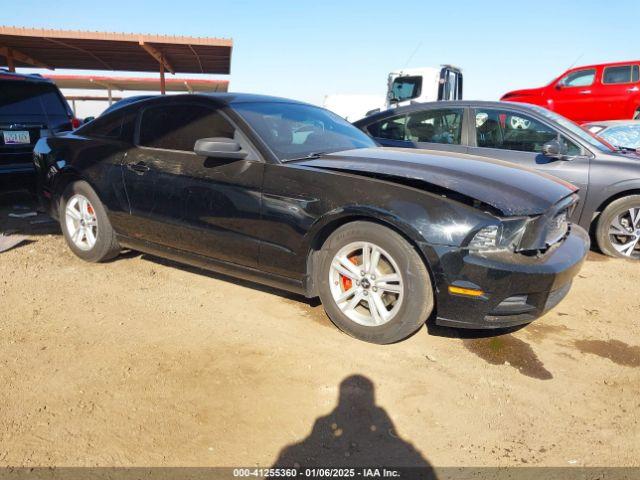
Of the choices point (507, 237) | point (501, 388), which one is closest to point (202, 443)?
point (501, 388)

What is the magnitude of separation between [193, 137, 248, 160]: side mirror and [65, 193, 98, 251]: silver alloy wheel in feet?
5.29

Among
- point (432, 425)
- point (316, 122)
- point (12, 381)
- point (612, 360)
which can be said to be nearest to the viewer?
point (432, 425)

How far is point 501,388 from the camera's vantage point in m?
2.57

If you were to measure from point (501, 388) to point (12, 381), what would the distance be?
2.59 meters

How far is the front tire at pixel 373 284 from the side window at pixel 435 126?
3.08m

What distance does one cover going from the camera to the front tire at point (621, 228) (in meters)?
4.89

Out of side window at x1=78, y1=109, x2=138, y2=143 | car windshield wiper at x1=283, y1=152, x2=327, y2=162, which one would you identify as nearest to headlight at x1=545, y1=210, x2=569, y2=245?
car windshield wiper at x1=283, y1=152, x2=327, y2=162

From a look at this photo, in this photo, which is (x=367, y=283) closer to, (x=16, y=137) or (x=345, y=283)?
(x=345, y=283)

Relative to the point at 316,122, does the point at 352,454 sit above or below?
below

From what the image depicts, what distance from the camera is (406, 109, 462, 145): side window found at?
555 centimetres

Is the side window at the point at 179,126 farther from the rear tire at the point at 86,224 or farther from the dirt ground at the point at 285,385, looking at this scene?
the dirt ground at the point at 285,385

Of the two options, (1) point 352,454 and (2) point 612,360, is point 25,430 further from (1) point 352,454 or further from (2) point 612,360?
(2) point 612,360

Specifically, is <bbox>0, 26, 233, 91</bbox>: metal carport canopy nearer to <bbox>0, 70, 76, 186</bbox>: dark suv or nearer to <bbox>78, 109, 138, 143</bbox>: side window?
→ <bbox>0, 70, 76, 186</bbox>: dark suv

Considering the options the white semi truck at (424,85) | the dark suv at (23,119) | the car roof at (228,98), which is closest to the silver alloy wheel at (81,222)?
the car roof at (228,98)
